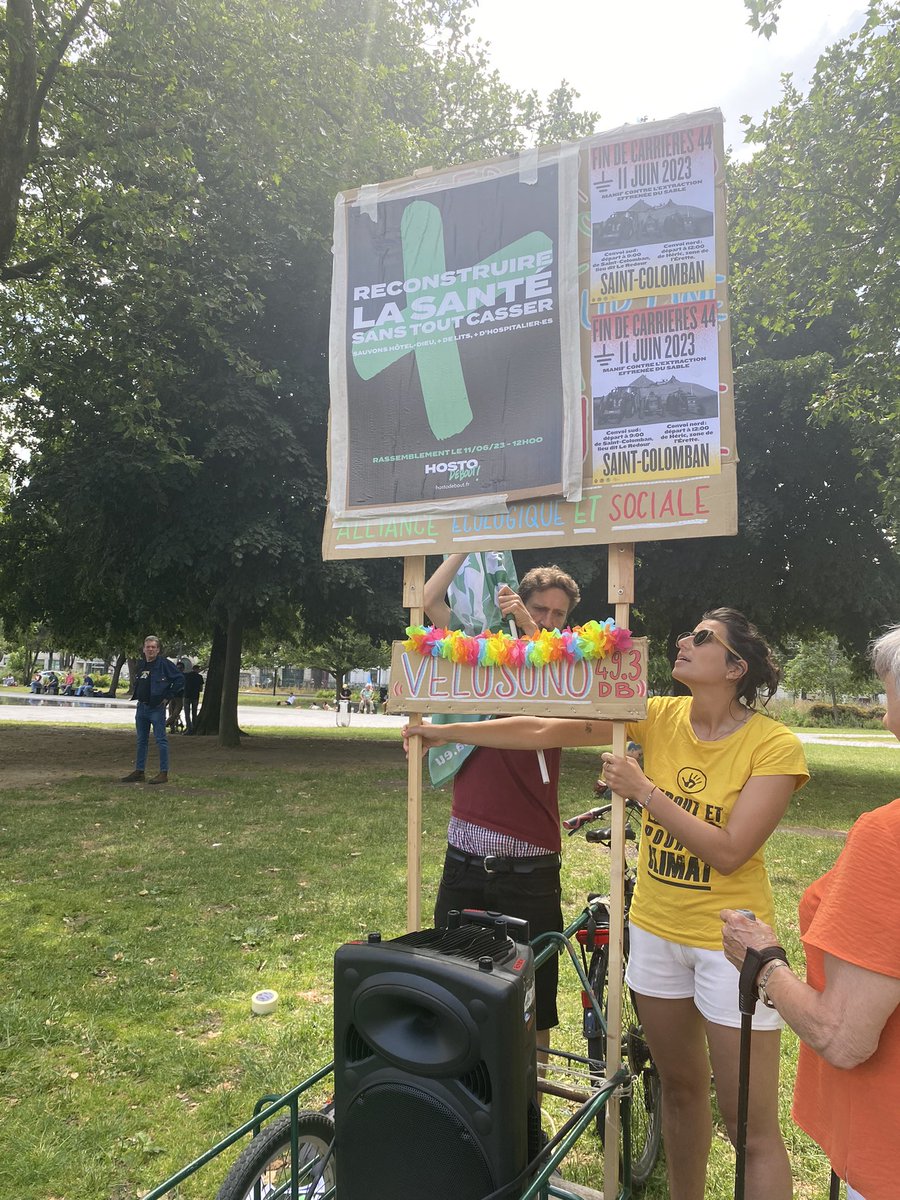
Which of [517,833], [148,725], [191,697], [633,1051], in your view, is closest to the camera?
[517,833]

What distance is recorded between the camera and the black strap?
61.4 inches

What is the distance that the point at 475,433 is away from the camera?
2588 millimetres

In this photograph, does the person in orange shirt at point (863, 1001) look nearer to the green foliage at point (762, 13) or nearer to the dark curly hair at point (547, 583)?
the dark curly hair at point (547, 583)

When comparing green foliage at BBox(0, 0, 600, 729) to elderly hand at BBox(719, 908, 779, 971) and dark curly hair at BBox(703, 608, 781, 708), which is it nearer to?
dark curly hair at BBox(703, 608, 781, 708)

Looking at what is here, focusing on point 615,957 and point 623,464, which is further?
point 623,464

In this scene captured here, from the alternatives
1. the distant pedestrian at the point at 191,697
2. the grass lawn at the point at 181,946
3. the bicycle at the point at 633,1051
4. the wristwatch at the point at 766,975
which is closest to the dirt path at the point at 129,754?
the grass lawn at the point at 181,946

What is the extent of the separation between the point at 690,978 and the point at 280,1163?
4.10 ft

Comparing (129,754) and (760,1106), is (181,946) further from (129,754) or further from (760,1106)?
(129,754)

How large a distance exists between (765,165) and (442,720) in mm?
13204

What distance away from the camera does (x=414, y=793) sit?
2.53m

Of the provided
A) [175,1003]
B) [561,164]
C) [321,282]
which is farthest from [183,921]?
[321,282]

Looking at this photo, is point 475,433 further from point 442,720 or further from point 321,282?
point 321,282

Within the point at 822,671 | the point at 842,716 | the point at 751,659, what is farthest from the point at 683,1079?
the point at 822,671

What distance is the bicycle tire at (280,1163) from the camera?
1.95 m
